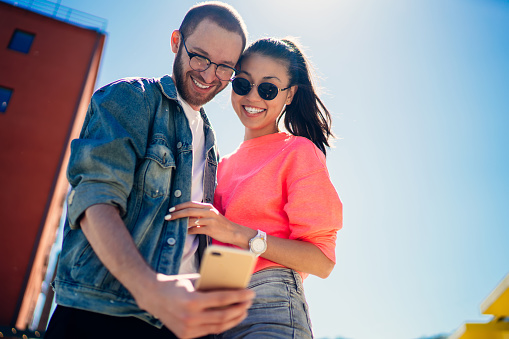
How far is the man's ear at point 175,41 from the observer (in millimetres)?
2488

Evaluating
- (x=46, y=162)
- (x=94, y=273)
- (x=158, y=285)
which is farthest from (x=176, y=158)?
(x=46, y=162)

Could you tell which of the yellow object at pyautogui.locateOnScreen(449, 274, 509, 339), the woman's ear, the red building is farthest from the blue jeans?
the red building

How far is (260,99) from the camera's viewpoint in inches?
111

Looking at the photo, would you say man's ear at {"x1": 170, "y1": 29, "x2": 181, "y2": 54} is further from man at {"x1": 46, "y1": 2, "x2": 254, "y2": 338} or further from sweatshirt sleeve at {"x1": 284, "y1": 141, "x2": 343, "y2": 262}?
sweatshirt sleeve at {"x1": 284, "y1": 141, "x2": 343, "y2": 262}

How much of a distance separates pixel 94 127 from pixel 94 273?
0.62m

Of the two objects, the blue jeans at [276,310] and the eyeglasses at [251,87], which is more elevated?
the eyeglasses at [251,87]

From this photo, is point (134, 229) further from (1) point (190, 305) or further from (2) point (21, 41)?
(2) point (21, 41)

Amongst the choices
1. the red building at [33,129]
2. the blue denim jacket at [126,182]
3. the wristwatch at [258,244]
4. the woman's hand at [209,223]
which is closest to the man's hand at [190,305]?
the blue denim jacket at [126,182]

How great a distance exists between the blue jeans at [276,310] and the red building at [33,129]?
11.2 meters

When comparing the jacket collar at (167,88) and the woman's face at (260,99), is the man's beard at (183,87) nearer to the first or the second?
the jacket collar at (167,88)

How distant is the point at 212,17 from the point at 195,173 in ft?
3.35

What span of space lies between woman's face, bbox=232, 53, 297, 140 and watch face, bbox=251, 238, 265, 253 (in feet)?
3.87

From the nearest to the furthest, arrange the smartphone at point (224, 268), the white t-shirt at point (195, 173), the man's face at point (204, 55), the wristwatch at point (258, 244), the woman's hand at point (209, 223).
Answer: the smartphone at point (224, 268) → the woman's hand at point (209, 223) → the white t-shirt at point (195, 173) → the wristwatch at point (258, 244) → the man's face at point (204, 55)

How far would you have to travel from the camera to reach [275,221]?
2.29 metres
